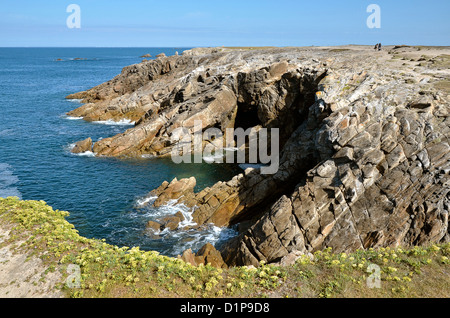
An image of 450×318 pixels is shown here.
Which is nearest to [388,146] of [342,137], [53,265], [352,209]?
[342,137]

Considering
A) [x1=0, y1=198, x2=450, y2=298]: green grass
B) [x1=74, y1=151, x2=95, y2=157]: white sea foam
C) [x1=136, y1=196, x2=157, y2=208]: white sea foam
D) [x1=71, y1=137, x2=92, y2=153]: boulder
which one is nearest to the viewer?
[x1=0, y1=198, x2=450, y2=298]: green grass

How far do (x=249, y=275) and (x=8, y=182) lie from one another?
40454 mm

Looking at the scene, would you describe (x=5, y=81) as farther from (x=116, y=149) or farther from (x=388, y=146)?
(x=388, y=146)

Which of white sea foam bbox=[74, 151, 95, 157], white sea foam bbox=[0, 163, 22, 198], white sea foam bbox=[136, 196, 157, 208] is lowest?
white sea foam bbox=[136, 196, 157, 208]

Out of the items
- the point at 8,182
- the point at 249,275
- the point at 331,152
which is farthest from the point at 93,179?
the point at 249,275

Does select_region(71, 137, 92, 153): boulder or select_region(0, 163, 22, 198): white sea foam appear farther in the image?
select_region(71, 137, 92, 153): boulder

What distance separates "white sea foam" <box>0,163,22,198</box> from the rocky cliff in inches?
523

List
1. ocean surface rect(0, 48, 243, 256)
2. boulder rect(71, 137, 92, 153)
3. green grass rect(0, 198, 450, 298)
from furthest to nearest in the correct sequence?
boulder rect(71, 137, 92, 153) < ocean surface rect(0, 48, 243, 256) < green grass rect(0, 198, 450, 298)

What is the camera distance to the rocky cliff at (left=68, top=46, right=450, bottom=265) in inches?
928

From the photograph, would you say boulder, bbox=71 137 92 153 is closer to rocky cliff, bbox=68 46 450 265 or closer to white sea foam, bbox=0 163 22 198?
rocky cliff, bbox=68 46 450 265

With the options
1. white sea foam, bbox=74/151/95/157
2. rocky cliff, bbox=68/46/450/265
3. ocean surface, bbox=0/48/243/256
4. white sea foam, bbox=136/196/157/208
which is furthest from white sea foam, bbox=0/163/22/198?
white sea foam, bbox=136/196/157/208

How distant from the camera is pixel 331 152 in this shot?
2800 centimetres
